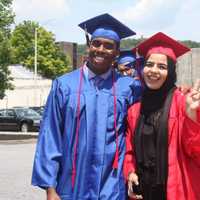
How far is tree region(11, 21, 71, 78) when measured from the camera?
76312 mm

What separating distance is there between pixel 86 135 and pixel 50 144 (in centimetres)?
26

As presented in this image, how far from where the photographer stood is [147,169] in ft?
13.9

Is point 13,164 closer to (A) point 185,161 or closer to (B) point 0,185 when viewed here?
(B) point 0,185

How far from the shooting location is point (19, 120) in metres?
30.7

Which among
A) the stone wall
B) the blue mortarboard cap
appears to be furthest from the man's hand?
the stone wall

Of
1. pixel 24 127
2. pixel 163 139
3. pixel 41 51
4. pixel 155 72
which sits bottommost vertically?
pixel 24 127

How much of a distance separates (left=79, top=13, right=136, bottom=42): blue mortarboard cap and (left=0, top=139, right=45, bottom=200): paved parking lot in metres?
5.68

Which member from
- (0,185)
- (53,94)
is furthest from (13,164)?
(53,94)

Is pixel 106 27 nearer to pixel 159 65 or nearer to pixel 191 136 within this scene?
pixel 159 65

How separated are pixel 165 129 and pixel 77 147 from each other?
601mm

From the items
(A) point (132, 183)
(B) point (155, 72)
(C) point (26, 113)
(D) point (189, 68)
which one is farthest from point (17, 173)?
(C) point (26, 113)

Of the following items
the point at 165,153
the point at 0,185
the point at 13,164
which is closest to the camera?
the point at 165,153

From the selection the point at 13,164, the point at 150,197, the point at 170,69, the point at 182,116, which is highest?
the point at 170,69

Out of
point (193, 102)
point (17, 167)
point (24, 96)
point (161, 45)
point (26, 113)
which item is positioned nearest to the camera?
point (193, 102)
